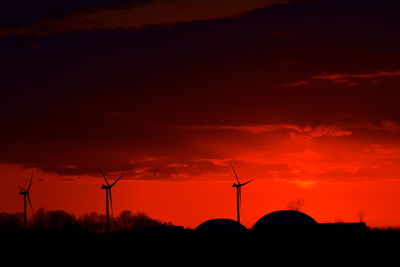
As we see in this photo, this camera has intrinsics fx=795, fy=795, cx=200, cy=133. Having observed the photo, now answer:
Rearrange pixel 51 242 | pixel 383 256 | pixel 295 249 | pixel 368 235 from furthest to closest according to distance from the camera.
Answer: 1. pixel 51 242
2. pixel 368 235
3. pixel 295 249
4. pixel 383 256

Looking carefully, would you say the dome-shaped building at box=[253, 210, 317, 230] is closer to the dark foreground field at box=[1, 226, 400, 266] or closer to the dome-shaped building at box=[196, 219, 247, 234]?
the dark foreground field at box=[1, 226, 400, 266]

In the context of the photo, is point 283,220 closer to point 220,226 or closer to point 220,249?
point 220,226

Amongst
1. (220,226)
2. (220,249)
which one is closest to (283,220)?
(220,226)

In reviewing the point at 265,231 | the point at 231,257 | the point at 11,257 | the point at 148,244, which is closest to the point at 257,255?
the point at 231,257

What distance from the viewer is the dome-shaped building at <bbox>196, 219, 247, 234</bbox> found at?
187750mm

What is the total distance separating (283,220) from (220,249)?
22.3 metres

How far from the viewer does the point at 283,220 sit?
188 meters

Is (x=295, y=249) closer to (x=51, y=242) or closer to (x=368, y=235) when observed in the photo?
(x=368, y=235)

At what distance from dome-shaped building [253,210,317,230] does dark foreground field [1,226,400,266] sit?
4.30 m

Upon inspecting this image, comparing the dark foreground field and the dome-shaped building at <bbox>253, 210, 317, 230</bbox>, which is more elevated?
the dome-shaped building at <bbox>253, 210, 317, 230</bbox>

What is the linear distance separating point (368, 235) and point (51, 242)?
77.4 metres

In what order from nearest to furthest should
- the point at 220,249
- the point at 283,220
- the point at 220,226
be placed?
1. the point at 220,249
2. the point at 283,220
3. the point at 220,226

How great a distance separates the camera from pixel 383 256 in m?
155

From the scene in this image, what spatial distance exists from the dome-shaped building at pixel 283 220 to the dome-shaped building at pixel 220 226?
4634 millimetres
